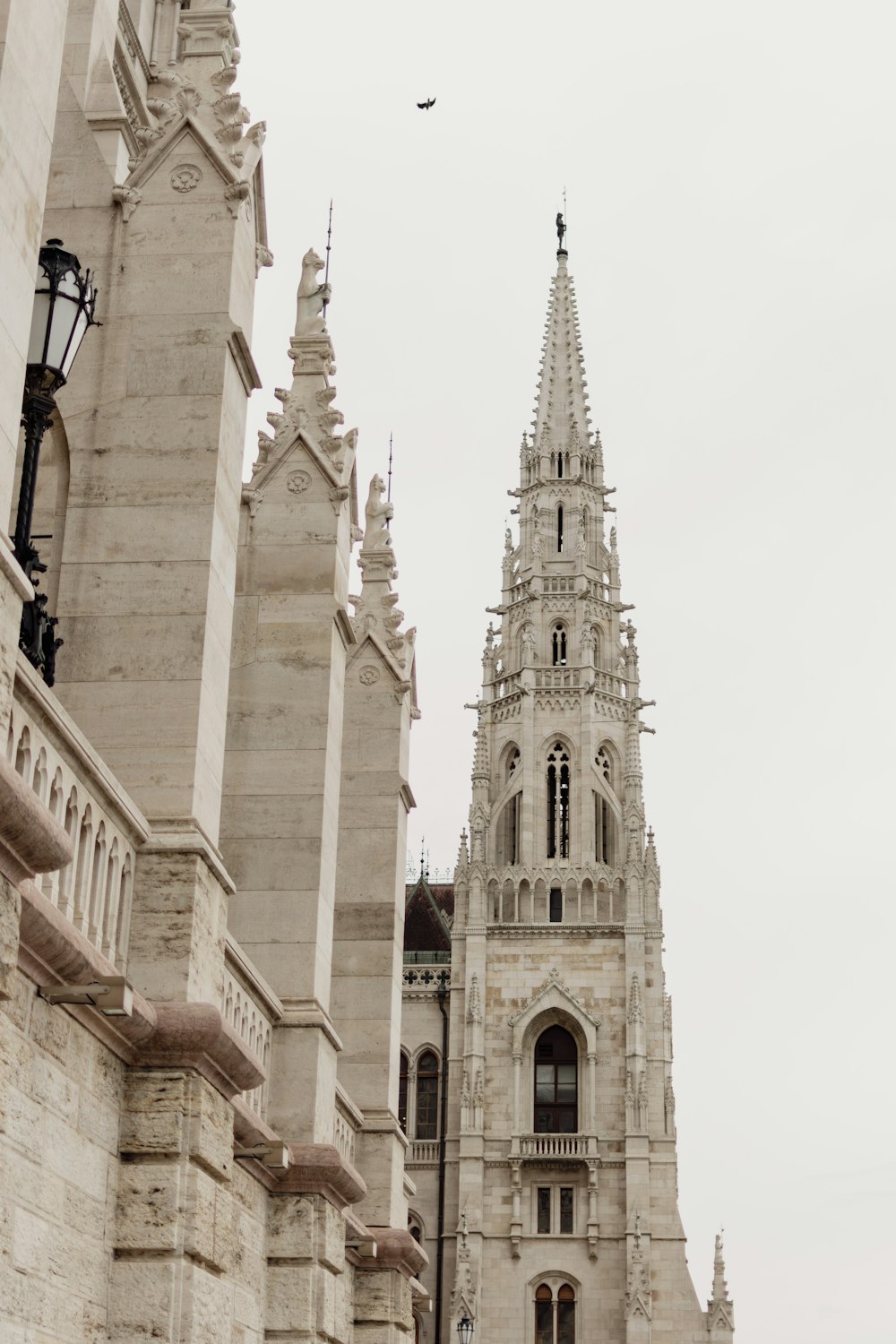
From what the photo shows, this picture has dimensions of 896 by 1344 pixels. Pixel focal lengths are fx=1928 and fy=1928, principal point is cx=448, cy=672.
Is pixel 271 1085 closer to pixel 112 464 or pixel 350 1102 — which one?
pixel 350 1102

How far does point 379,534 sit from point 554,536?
1658 inches

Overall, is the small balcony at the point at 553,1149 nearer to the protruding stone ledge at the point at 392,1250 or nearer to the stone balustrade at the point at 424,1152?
the stone balustrade at the point at 424,1152

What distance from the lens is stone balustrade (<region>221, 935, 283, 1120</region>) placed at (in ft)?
43.3

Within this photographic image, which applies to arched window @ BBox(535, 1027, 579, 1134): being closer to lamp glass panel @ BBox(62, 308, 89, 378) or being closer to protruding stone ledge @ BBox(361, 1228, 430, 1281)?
protruding stone ledge @ BBox(361, 1228, 430, 1281)

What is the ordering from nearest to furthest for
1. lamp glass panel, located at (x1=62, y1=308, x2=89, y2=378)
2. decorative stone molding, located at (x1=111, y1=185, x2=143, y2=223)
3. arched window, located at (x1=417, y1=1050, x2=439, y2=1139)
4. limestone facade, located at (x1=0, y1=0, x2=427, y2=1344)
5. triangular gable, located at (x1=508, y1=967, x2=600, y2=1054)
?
limestone facade, located at (x1=0, y1=0, x2=427, y2=1344)
lamp glass panel, located at (x1=62, y1=308, x2=89, y2=378)
decorative stone molding, located at (x1=111, y1=185, x2=143, y2=223)
triangular gable, located at (x1=508, y1=967, x2=600, y2=1054)
arched window, located at (x1=417, y1=1050, x2=439, y2=1139)

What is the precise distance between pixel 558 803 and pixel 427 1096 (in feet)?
32.1

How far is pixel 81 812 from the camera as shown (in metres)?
10.2

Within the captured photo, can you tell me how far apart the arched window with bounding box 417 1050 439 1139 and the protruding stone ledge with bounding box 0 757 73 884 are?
49.9 m

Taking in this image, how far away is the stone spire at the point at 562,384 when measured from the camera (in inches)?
2677

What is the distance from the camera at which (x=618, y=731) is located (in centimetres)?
6103

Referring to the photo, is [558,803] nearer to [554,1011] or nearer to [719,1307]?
[554,1011]

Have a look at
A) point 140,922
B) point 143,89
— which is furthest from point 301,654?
point 143,89

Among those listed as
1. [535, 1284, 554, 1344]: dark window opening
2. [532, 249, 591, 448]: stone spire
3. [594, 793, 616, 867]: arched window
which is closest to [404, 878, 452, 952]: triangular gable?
[594, 793, 616, 867]: arched window

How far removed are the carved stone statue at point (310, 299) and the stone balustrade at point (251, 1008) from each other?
23.1 feet
